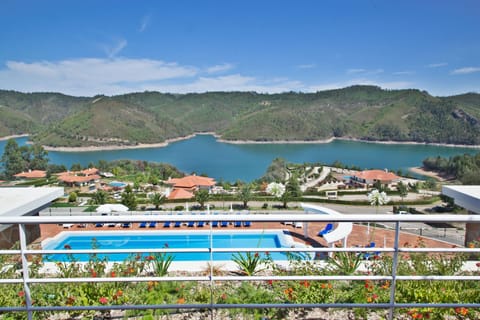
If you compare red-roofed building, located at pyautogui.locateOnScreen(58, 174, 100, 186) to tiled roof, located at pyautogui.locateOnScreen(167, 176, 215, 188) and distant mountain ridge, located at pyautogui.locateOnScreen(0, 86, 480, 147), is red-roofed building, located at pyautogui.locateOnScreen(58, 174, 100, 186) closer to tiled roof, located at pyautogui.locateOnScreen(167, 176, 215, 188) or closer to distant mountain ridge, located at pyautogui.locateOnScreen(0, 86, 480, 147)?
tiled roof, located at pyautogui.locateOnScreen(167, 176, 215, 188)

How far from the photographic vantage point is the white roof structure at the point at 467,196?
575cm

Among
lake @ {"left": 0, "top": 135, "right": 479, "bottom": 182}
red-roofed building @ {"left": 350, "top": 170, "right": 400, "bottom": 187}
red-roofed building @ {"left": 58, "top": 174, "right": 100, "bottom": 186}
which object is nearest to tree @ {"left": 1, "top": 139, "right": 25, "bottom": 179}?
lake @ {"left": 0, "top": 135, "right": 479, "bottom": 182}

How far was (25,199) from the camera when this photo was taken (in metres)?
6.18

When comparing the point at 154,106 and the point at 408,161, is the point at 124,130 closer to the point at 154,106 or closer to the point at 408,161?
the point at 408,161

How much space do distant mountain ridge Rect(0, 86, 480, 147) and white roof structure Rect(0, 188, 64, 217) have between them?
3177 inches

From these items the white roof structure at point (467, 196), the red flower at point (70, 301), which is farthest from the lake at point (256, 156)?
the red flower at point (70, 301)

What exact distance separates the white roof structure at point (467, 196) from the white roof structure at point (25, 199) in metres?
7.90

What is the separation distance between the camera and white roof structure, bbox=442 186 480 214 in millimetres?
5748

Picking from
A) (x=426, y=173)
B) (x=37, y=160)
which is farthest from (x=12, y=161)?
(x=426, y=173)

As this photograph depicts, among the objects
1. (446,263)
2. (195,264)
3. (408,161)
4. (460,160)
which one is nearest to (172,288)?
(195,264)

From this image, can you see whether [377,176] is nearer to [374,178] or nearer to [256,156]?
[374,178]

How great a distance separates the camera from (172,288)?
2066 millimetres

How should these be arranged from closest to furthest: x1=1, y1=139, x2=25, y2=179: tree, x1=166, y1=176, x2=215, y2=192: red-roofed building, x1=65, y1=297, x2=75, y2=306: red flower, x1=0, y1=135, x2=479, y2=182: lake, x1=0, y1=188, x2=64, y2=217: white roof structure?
x1=65, y1=297, x2=75, y2=306: red flower < x1=0, y1=188, x2=64, y2=217: white roof structure < x1=166, y1=176, x2=215, y2=192: red-roofed building < x1=1, y1=139, x2=25, y2=179: tree < x1=0, y1=135, x2=479, y2=182: lake

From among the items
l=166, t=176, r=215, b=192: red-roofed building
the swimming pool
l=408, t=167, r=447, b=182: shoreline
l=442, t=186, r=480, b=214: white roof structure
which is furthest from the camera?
l=408, t=167, r=447, b=182: shoreline
